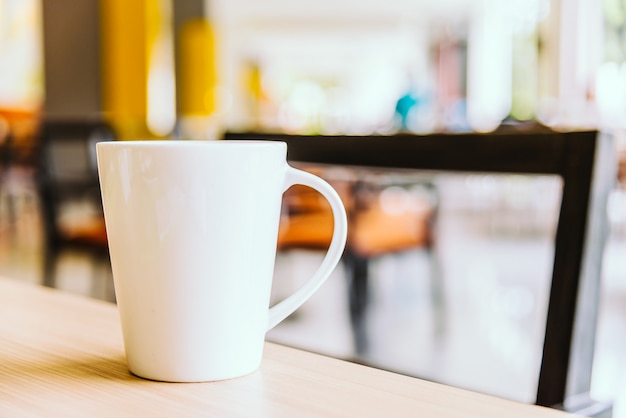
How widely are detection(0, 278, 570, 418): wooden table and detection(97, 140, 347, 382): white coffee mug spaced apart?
2 centimetres

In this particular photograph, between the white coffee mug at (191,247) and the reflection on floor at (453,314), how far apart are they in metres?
0.78

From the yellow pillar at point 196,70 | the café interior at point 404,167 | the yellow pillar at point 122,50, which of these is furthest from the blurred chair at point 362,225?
the yellow pillar at point 196,70

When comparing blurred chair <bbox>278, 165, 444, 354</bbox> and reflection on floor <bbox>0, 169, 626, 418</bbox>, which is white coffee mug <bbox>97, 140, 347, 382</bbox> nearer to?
reflection on floor <bbox>0, 169, 626, 418</bbox>

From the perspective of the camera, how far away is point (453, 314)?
9.17ft

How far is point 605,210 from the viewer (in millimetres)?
670

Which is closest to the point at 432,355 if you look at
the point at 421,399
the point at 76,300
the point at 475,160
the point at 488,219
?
the point at 475,160

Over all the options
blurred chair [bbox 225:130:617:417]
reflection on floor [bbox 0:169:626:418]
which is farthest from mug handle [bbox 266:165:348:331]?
reflection on floor [bbox 0:169:626:418]

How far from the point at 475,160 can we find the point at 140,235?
0.56 meters

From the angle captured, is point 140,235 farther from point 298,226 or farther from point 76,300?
point 298,226

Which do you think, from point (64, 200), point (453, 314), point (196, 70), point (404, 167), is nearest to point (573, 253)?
point (404, 167)

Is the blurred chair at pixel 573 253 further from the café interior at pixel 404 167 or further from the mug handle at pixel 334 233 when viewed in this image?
the mug handle at pixel 334 233

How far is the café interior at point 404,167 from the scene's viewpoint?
0.92m

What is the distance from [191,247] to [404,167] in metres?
0.58

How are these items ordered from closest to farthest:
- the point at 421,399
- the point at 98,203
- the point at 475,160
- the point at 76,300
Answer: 1. the point at 421,399
2. the point at 76,300
3. the point at 475,160
4. the point at 98,203
